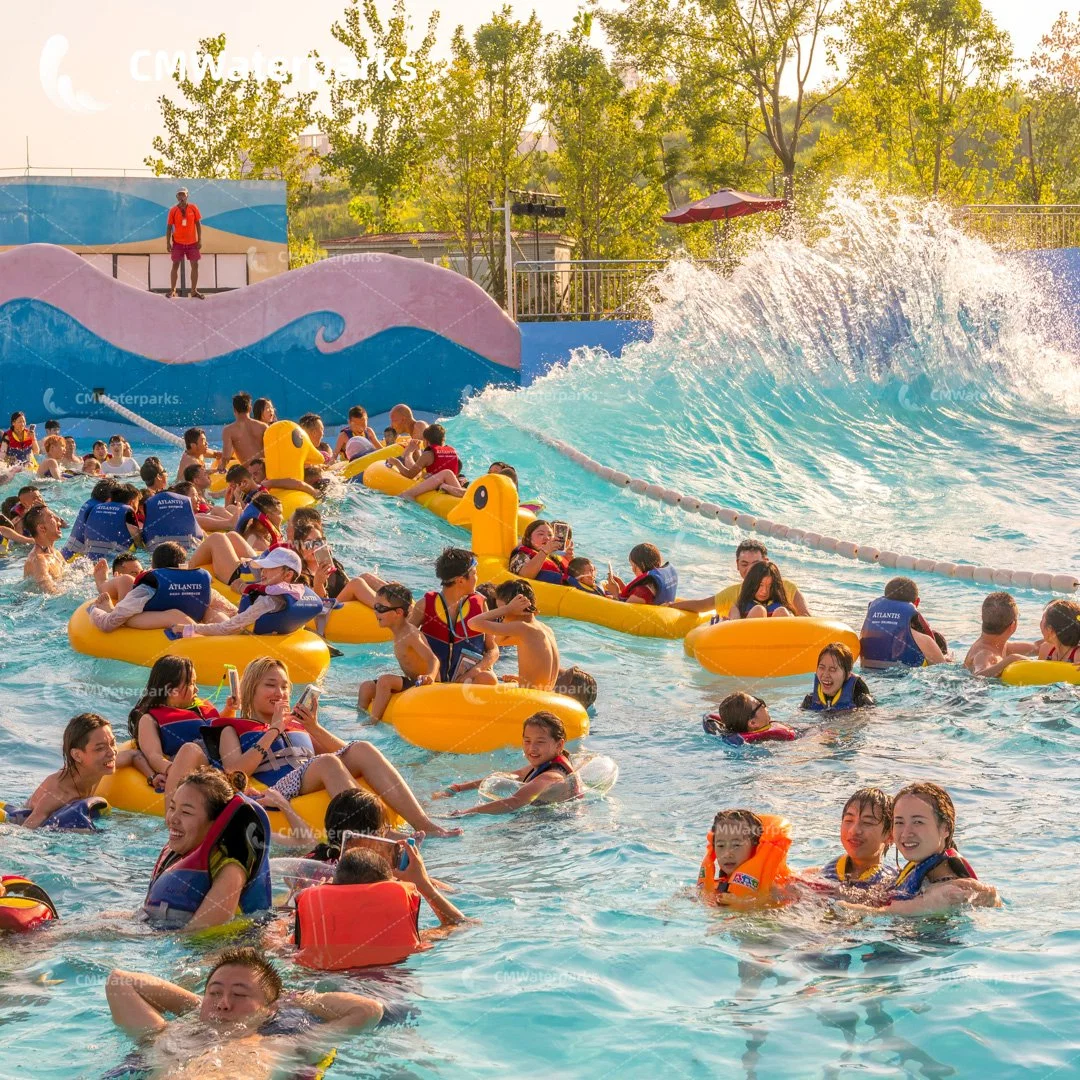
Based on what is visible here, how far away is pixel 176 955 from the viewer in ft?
16.8

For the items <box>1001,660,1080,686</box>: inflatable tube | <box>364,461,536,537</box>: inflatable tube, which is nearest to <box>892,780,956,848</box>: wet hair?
<box>1001,660,1080,686</box>: inflatable tube

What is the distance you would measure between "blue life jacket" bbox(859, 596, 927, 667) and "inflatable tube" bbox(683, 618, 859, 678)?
11 centimetres

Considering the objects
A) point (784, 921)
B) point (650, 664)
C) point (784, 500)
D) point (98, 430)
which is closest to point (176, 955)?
point (784, 921)

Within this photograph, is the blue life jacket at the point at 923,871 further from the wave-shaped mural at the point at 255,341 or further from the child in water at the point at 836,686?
the wave-shaped mural at the point at 255,341

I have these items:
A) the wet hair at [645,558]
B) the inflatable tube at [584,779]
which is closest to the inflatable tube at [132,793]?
the inflatable tube at [584,779]

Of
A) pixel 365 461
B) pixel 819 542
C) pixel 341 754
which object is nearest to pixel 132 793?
pixel 341 754

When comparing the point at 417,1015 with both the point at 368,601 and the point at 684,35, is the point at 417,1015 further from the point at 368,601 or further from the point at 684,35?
the point at 684,35

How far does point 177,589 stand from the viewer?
9.28 meters

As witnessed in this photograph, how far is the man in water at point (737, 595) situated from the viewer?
32.5ft

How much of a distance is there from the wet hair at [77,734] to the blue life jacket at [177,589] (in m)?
2.79

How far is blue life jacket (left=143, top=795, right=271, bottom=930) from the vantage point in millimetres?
5258

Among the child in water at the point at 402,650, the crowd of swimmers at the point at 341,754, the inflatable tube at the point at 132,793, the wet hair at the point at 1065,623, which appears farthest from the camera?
the wet hair at the point at 1065,623

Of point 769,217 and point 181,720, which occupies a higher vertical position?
point 769,217

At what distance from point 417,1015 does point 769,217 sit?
28.5m
